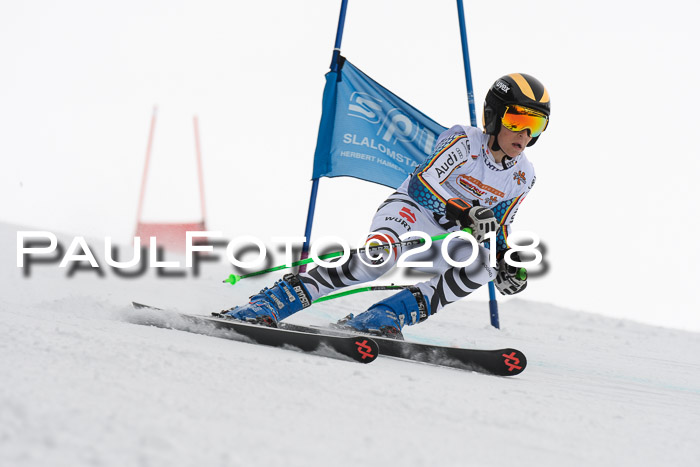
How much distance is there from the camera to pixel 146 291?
16.9ft

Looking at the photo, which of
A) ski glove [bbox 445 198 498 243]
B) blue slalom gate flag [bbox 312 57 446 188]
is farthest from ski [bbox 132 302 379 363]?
blue slalom gate flag [bbox 312 57 446 188]

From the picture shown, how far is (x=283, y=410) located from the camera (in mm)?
1440

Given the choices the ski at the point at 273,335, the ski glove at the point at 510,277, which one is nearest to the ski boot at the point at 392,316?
the ski glove at the point at 510,277

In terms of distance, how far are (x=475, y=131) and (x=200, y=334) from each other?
5.88 ft

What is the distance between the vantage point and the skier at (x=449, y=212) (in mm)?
3258

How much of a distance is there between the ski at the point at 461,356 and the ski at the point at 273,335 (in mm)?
216

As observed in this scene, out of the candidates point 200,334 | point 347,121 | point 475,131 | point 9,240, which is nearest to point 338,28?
point 347,121

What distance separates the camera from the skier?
128 inches

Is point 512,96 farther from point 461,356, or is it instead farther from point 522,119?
point 461,356

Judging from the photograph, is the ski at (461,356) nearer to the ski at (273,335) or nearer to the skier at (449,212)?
the ski at (273,335)

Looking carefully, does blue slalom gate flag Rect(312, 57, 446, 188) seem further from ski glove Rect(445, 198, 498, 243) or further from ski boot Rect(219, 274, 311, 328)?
ski glove Rect(445, 198, 498, 243)

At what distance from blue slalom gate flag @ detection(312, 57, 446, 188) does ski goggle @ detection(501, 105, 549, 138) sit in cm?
199

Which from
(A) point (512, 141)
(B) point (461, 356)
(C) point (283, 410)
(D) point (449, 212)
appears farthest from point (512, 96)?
(C) point (283, 410)

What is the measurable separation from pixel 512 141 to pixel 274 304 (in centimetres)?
149
